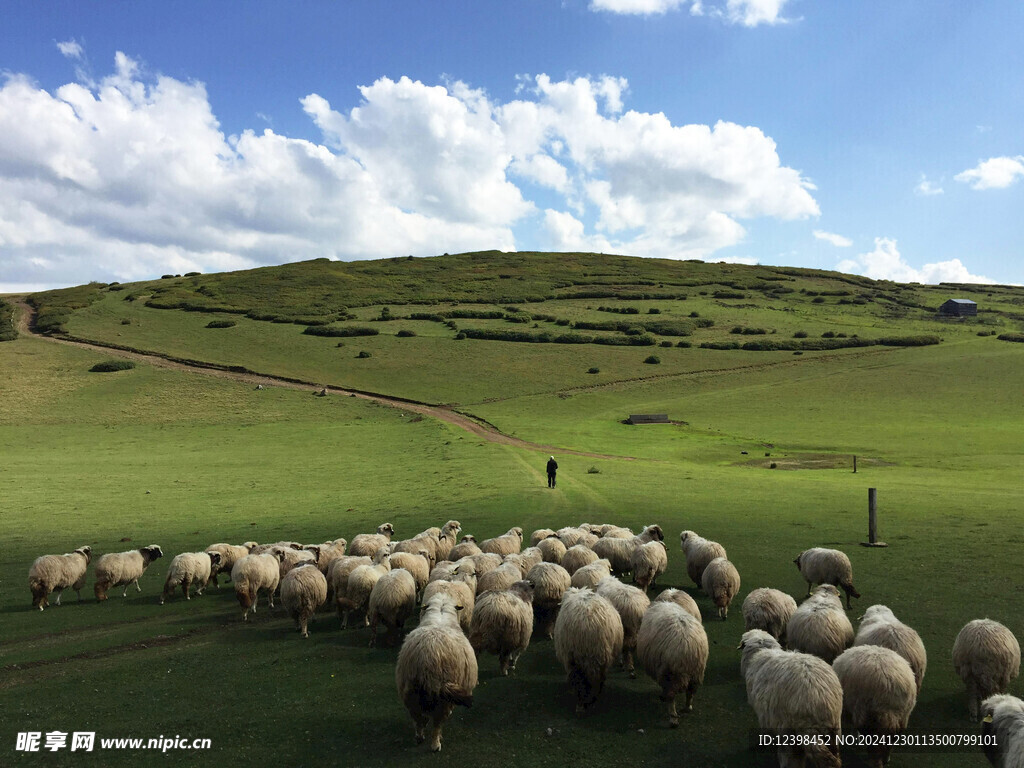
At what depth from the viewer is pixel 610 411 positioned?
60.8 metres

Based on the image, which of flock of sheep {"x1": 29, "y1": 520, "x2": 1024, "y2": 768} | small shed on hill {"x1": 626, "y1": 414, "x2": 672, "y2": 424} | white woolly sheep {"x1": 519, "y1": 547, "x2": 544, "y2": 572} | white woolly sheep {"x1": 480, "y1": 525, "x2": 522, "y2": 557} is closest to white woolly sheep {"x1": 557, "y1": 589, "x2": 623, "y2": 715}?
flock of sheep {"x1": 29, "y1": 520, "x2": 1024, "y2": 768}

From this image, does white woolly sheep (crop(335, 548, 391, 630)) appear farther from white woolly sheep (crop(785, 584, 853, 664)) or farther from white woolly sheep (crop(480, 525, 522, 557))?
white woolly sheep (crop(785, 584, 853, 664))

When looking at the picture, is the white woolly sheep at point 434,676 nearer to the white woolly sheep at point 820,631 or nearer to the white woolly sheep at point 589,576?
the white woolly sheep at point 589,576

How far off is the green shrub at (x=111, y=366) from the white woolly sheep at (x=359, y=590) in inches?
2726

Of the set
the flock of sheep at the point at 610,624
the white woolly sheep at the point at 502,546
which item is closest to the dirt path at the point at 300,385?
the white woolly sheep at the point at 502,546

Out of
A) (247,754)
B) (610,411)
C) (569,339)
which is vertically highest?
(569,339)

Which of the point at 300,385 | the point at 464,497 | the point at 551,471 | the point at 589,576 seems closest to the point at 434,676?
the point at 589,576

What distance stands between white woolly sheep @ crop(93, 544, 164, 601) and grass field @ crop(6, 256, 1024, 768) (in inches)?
20.9

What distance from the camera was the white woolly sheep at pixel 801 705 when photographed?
8.00 m

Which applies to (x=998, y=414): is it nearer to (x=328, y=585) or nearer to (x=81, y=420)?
(x=328, y=585)

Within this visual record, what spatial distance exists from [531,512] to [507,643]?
14.0 meters

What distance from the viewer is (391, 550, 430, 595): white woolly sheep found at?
1550 centimetres

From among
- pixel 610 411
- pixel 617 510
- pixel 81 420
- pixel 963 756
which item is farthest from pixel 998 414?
pixel 81 420

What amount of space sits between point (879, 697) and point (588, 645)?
4.14 meters
